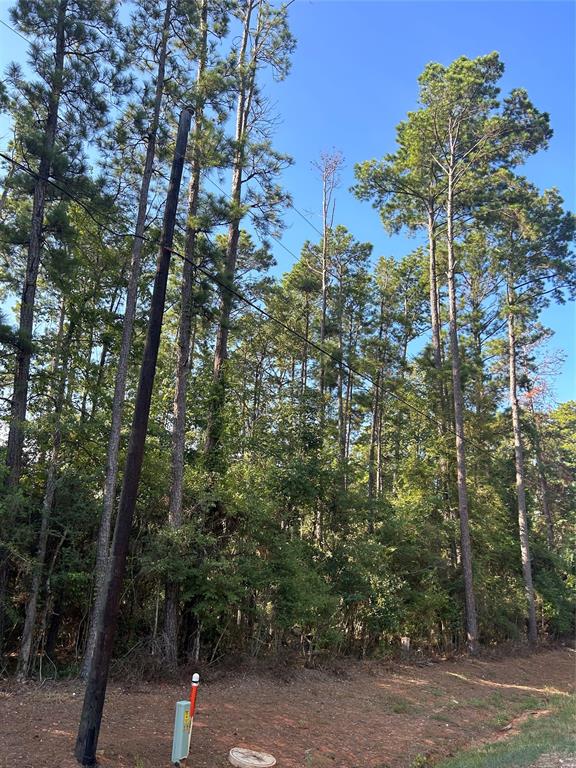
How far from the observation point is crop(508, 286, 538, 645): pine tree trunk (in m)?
19.7

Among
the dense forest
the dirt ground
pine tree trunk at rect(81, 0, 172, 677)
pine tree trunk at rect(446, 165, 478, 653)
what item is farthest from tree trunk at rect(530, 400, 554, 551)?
pine tree trunk at rect(81, 0, 172, 677)

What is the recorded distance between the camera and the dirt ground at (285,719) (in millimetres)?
5941

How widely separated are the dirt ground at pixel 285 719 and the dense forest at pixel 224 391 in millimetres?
1112

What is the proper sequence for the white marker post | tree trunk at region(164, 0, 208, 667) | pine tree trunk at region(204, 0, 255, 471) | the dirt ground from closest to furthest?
the white marker post → the dirt ground → tree trunk at region(164, 0, 208, 667) → pine tree trunk at region(204, 0, 255, 471)

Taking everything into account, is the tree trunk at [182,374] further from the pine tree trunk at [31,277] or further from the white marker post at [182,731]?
the white marker post at [182,731]

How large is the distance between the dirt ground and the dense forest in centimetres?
111

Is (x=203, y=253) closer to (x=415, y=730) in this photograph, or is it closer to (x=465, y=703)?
(x=415, y=730)

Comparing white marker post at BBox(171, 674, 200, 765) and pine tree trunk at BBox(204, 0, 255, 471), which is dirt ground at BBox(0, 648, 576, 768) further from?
pine tree trunk at BBox(204, 0, 255, 471)

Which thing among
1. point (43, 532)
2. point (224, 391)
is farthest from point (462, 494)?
point (43, 532)

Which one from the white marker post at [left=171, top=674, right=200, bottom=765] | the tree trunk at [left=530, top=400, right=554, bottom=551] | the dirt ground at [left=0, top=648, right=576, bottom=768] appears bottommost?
the dirt ground at [left=0, top=648, right=576, bottom=768]

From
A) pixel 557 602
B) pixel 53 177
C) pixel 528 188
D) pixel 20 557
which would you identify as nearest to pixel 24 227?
pixel 53 177

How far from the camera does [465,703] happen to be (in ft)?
34.2

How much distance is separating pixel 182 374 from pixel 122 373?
1298 mm

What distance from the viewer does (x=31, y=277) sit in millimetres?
9805
